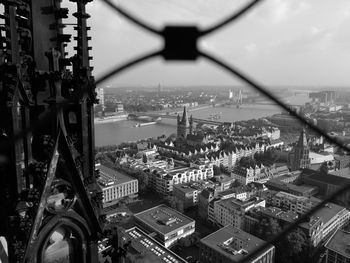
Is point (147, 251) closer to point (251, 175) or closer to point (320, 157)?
point (251, 175)

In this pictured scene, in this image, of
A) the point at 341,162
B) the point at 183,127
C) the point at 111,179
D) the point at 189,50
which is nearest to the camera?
the point at 189,50

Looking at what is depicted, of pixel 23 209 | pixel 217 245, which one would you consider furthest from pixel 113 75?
pixel 217 245

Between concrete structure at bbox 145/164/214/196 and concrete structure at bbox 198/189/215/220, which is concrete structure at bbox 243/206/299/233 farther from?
concrete structure at bbox 145/164/214/196

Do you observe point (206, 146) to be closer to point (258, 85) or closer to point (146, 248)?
point (146, 248)

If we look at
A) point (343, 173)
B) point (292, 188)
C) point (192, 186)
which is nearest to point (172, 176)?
point (192, 186)

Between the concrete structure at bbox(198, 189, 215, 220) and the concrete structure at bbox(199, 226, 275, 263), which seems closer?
the concrete structure at bbox(199, 226, 275, 263)

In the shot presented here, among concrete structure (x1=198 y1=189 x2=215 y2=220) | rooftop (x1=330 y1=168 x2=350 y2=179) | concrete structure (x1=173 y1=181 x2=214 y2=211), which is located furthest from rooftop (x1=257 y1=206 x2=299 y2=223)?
rooftop (x1=330 y1=168 x2=350 y2=179)

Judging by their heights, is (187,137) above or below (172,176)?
above
